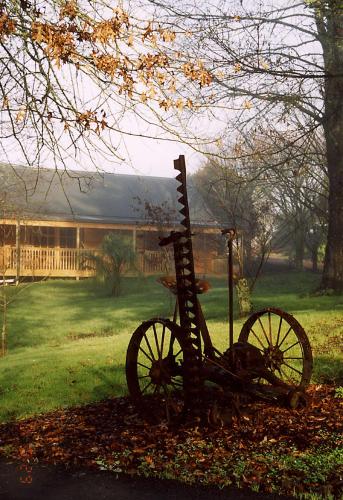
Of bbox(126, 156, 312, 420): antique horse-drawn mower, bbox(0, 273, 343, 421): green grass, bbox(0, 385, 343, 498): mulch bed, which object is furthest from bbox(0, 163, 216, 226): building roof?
bbox(126, 156, 312, 420): antique horse-drawn mower

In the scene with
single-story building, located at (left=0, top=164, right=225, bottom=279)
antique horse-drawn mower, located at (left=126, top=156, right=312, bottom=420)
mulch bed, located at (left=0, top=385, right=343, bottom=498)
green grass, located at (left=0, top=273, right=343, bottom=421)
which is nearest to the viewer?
mulch bed, located at (left=0, top=385, right=343, bottom=498)

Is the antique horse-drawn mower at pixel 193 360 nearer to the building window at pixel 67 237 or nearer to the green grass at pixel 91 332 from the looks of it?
the green grass at pixel 91 332

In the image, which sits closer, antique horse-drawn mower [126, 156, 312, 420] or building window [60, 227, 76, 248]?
antique horse-drawn mower [126, 156, 312, 420]

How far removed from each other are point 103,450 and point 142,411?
0.91 metres

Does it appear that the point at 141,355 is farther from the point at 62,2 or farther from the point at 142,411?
the point at 62,2

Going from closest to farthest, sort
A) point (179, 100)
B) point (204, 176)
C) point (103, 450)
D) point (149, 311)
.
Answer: point (179, 100) → point (103, 450) → point (149, 311) → point (204, 176)

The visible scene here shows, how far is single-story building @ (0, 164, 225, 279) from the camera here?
3092cm

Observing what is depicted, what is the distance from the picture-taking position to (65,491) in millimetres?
5555

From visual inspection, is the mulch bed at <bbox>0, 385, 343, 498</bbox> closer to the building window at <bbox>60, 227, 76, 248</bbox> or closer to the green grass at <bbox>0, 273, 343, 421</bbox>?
the green grass at <bbox>0, 273, 343, 421</bbox>

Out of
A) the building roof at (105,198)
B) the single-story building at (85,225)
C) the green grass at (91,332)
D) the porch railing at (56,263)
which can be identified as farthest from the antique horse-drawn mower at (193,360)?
the building roof at (105,198)

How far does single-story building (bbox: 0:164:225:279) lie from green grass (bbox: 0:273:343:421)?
2084 mm

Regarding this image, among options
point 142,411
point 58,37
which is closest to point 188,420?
point 142,411

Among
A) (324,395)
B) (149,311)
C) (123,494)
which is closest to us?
(123,494)

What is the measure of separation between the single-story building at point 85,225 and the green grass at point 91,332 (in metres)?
2.08
